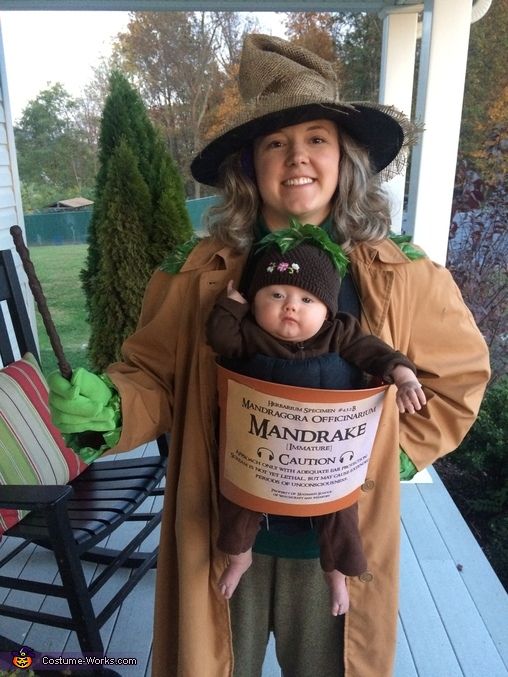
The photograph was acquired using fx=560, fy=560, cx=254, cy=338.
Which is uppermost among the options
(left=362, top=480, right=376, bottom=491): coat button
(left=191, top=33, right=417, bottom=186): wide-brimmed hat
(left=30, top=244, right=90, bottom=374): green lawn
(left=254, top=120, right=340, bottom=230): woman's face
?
(left=191, top=33, right=417, bottom=186): wide-brimmed hat

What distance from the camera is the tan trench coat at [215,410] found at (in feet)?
3.76

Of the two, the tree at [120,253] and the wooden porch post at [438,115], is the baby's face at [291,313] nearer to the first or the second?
the wooden porch post at [438,115]

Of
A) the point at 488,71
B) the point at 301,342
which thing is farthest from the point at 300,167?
the point at 488,71

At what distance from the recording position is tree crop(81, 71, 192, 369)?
371 cm

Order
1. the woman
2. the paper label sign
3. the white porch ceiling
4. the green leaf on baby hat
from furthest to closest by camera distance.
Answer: the white porch ceiling, the woman, the green leaf on baby hat, the paper label sign

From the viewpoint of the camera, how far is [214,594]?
1.21 m

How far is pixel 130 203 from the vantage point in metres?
3.74

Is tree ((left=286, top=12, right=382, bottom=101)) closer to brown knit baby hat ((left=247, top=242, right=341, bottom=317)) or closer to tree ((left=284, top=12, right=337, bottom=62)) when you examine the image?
tree ((left=284, top=12, right=337, bottom=62))

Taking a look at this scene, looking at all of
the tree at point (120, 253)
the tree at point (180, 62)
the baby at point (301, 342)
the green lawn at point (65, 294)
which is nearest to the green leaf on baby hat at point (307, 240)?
the baby at point (301, 342)

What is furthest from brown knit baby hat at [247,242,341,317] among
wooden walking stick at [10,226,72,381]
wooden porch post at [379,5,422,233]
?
wooden porch post at [379,5,422,233]

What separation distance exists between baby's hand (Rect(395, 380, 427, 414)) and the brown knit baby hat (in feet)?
0.61

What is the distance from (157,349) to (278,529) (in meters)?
0.47

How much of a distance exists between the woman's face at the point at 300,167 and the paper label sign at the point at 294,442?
381 mm

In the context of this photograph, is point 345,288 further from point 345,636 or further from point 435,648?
point 435,648
